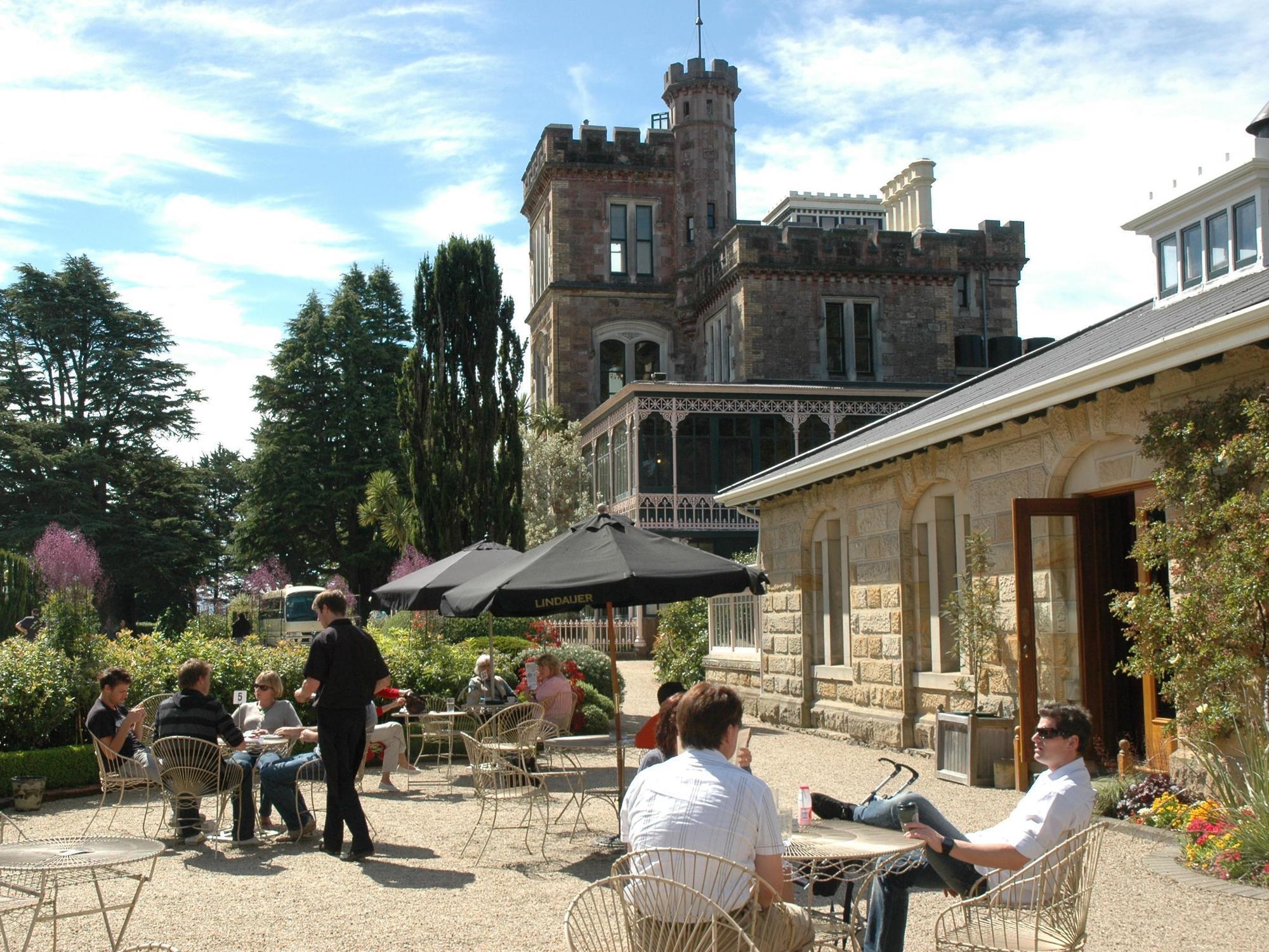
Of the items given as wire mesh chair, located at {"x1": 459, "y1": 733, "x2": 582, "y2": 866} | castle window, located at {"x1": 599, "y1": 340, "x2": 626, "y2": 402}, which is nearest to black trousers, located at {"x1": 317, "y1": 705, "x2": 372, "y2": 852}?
wire mesh chair, located at {"x1": 459, "y1": 733, "x2": 582, "y2": 866}

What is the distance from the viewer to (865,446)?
501 inches

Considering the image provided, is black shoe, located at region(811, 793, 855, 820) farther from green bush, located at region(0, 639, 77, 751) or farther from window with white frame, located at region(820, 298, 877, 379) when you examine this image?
window with white frame, located at region(820, 298, 877, 379)

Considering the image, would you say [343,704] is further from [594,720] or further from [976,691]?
[594,720]

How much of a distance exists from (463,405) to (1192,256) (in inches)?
711

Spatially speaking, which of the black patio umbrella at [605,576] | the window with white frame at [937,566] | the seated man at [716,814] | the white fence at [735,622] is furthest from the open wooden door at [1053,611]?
the white fence at [735,622]

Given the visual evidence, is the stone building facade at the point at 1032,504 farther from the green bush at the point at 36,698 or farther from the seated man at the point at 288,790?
the green bush at the point at 36,698

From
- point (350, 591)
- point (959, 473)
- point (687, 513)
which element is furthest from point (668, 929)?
point (350, 591)

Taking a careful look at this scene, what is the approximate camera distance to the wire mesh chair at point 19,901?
494 cm

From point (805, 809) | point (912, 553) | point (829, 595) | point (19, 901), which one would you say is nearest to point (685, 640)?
point (829, 595)

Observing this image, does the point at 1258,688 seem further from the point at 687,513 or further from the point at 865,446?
the point at 687,513

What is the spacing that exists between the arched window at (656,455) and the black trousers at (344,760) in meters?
24.4

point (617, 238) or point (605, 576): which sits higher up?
point (617, 238)

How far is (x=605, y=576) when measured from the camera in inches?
328

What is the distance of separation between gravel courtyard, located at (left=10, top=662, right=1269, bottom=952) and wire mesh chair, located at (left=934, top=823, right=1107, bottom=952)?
4.50ft
